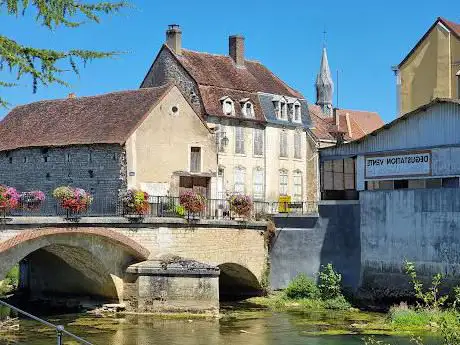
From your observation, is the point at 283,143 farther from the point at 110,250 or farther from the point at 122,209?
the point at 110,250

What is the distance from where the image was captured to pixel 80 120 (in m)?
34.9

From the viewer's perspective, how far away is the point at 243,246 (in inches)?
1185

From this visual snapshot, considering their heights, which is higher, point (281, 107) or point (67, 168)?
point (281, 107)

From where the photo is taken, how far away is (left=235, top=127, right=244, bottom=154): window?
1587 inches

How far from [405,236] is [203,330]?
8.12 meters

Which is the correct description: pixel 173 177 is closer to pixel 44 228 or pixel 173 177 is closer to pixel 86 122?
pixel 86 122

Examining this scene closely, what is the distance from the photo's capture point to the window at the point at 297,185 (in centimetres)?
4366

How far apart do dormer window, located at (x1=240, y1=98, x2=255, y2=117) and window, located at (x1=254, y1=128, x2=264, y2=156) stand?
3.03 ft


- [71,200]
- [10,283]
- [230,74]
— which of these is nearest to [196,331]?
[71,200]

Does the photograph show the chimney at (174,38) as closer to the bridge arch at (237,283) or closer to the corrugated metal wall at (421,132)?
the bridge arch at (237,283)

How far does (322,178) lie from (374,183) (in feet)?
8.97

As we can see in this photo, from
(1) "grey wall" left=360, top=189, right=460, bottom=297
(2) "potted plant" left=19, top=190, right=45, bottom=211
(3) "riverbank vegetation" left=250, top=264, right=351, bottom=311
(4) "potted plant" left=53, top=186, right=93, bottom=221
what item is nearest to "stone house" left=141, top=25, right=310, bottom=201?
(3) "riverbank vegetation" left=250, top=264, right=351, bottom=311

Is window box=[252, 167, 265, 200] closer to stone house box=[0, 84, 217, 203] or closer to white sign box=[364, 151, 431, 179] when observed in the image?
stone house box=[0, 84, 217, 203]

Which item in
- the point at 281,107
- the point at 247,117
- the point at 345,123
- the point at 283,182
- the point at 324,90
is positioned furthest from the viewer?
the point at 324,90
